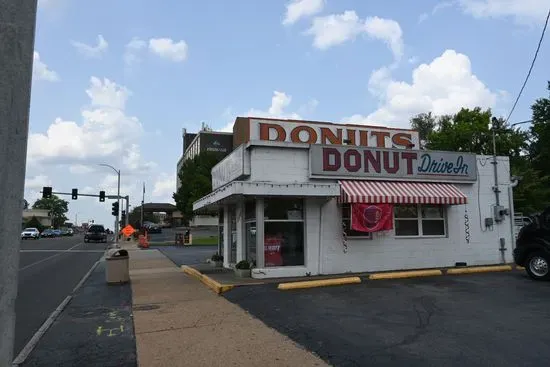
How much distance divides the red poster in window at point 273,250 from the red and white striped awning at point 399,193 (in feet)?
7.73

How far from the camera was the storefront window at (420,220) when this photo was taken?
1631 centimetres

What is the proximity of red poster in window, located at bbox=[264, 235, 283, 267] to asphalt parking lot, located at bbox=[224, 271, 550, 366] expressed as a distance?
1.80 metres

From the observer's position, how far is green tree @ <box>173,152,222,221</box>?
5462 cm

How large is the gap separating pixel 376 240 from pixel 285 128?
5719 mm

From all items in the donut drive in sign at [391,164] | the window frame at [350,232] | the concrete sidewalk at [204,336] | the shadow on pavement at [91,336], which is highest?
the donut drive in sign at [391,164]

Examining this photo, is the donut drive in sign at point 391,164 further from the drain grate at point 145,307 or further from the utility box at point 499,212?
the drain grate at point 145,307

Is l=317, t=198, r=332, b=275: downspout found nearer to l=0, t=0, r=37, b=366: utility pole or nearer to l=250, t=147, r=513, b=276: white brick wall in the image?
l=250, t=147, r=513, b=276: white brick wall

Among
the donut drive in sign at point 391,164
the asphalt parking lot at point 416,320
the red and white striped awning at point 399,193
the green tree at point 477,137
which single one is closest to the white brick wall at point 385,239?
the donut drive in sign at point 391,164

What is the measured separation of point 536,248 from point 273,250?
24.3 ft

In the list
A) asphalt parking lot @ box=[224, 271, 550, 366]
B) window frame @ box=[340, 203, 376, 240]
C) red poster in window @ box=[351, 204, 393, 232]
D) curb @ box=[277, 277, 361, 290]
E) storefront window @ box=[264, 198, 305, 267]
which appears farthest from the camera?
window frame @ box=[340, 203, 376, 240]

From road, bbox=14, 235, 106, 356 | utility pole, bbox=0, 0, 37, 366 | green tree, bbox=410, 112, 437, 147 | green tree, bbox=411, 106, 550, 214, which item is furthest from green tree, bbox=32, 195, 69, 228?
utility pole, bbox=0, 0, 37, 366

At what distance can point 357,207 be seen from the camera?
15031 mm

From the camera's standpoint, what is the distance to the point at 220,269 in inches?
693

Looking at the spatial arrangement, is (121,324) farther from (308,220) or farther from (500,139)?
(500,139)
